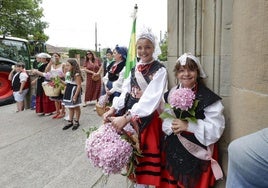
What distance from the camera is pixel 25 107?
8.75 meters

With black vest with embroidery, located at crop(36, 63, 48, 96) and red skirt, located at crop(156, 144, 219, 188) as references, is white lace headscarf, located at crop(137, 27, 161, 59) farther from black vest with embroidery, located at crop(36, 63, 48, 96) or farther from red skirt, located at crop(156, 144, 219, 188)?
black vest with embroidery, located at crop(36, 63, 48, 96)

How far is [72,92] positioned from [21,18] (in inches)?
798

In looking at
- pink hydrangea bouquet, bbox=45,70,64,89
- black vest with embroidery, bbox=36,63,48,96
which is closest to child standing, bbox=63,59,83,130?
pink hydrangea bouquet, bbox=45,70,64,89

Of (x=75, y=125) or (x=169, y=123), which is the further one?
(x=75, y=125)

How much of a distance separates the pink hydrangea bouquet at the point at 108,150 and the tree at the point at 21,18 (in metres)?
21.0

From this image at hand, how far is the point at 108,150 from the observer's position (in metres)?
2.18

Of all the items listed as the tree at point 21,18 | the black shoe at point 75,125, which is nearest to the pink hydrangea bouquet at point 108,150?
the black shoe at point 75,125

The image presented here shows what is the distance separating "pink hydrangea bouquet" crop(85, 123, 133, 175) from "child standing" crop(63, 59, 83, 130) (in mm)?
3824

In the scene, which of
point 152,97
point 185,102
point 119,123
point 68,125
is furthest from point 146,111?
point 68,125

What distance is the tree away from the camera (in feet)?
74.3

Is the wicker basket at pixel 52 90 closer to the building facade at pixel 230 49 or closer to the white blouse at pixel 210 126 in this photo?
the building facade at pixel 230 49

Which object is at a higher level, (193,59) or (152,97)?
(193,59)

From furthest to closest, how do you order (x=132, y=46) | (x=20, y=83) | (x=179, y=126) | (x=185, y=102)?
Result: (x=20, y=83) < (x=132, y=46) < (x=179, y=126) < (x=185, y=102)

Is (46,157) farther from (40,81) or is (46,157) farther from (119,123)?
(40,81)
